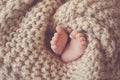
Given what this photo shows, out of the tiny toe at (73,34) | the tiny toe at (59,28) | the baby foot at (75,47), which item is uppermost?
the tiny toe at (59,28)

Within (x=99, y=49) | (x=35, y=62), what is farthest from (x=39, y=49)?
(x=99, y=49)

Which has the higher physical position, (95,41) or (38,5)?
(38,5)

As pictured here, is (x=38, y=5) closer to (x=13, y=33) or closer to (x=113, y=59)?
(x=13, y=33)

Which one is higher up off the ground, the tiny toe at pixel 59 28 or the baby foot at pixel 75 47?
the tiny toe at pixel 59 28
